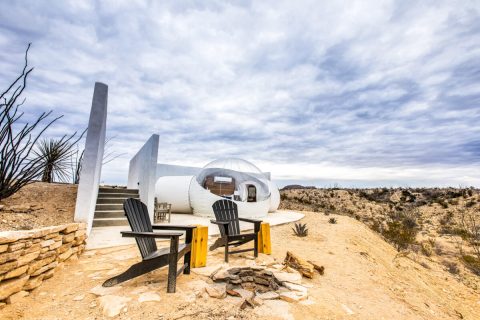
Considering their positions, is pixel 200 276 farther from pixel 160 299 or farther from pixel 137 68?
pixel 137 68

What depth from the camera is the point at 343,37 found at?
5.31 metres

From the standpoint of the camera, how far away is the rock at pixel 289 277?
2.74 meters

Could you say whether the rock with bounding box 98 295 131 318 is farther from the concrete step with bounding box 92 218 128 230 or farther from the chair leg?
the concrete step with bounding box 92 218 128 230

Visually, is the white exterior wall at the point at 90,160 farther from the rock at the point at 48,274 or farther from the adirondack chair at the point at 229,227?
the adirondack chair at the point at 229,227

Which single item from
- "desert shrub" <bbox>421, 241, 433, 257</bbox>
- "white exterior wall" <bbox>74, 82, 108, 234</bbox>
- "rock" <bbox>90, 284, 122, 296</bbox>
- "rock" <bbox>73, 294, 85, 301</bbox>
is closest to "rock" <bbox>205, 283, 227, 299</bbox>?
"rock" <bbox>90, 284, 122, 296</bbox>

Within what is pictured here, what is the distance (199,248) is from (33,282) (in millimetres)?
1722

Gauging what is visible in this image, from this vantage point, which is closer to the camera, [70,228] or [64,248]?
[64,248]

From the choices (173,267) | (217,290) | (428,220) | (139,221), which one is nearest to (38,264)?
(139,221)

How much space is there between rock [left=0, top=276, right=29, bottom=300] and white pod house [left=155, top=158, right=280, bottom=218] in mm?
6413

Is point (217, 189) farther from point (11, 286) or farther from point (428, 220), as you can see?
point (428, 220)

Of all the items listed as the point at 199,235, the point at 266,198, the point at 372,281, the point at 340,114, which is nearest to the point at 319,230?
the point at 266,198

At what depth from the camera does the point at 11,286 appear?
207 centimetres

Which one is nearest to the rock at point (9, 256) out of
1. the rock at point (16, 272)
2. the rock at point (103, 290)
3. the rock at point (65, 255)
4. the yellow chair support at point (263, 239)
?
the rock at point (16, 272)

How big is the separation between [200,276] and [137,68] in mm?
5285
